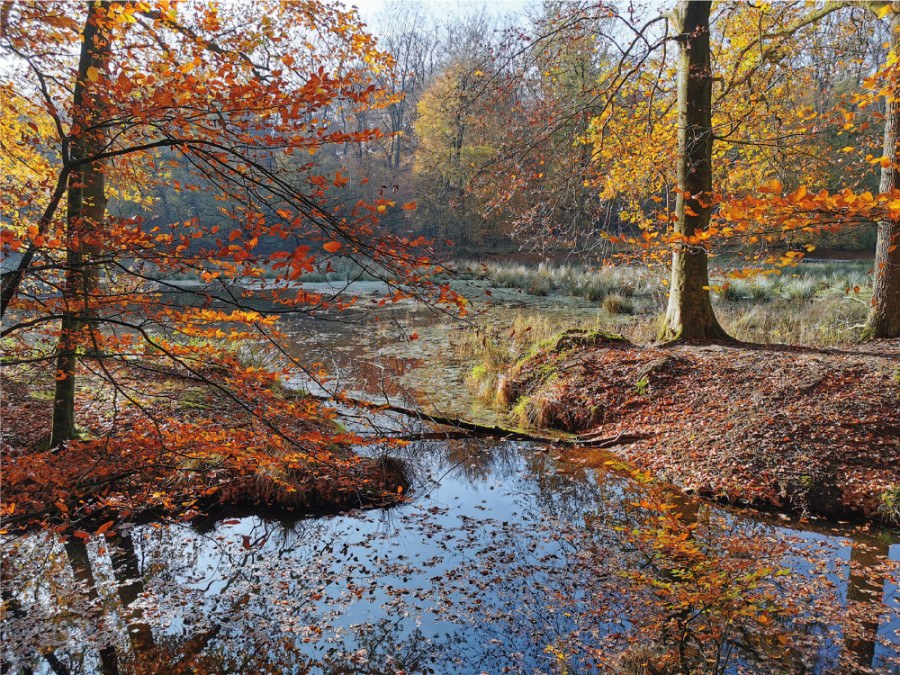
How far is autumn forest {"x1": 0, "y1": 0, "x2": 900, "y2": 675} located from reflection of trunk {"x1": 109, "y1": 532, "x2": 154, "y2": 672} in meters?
0.02

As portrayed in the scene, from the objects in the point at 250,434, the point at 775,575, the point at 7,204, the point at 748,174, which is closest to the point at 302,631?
the point at 250,434

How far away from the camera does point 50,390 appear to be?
250 inches

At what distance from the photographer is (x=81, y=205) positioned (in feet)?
13.8

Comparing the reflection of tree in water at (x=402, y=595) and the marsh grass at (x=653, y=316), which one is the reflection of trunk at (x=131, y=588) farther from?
the marsh grass at (x=653, y=316)

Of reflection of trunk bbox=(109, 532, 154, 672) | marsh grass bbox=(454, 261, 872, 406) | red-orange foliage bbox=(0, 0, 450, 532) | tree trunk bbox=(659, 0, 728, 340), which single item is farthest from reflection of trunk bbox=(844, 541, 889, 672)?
tree trunk bbox=(659, 0, 728, 340)

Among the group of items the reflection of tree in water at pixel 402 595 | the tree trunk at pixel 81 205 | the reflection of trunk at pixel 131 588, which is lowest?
the reflection of tree in water at pixel 402 595

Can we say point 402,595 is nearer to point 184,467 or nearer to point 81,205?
point 184,467

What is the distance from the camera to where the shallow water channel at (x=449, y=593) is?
2.67 m

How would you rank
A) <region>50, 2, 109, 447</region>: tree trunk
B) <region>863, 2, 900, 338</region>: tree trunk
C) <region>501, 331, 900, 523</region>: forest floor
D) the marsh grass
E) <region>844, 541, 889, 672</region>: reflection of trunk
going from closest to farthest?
<region>844, 541, 889, 672</region>: reflection of trunk, <region>50, 2, 109, 447</region>: tree trunk, <region>501, 331, 900, 523</region>: forest floor, <region>863, 2, 900, 338</region>: tree trunk, the marsh grass

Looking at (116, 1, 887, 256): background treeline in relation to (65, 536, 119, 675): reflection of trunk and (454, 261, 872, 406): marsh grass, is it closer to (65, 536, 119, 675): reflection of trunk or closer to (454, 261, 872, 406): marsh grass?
(454, 261, 872, 406): marsh grass

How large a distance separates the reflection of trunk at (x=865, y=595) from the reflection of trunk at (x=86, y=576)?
3.72 metres

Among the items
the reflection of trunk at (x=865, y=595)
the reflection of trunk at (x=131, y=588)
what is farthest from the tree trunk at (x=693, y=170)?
the reflection of trunk at (x=131, y=588)

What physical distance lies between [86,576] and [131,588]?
37 cm

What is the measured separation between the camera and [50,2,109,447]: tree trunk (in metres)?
3.19
